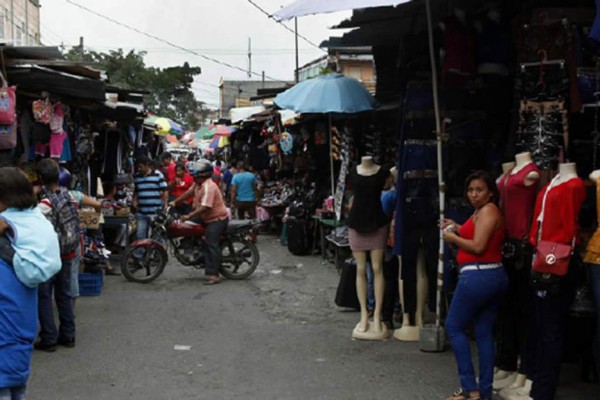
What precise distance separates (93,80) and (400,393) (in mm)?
5165

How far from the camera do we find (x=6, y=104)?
7.49 metres

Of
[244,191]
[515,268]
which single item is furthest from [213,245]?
[515,268]

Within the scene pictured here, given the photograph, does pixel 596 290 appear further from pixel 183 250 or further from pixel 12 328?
pixel 183 250

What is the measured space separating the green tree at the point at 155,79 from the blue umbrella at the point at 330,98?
33470 millimetres

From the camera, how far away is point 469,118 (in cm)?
743

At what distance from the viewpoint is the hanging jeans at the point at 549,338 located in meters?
5.24

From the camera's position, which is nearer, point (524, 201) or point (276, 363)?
point (524, 201)

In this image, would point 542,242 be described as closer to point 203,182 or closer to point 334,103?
point 334,103

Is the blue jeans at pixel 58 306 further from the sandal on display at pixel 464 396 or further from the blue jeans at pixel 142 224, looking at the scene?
the blue jeans at pixel 142 224

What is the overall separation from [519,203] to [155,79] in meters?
46.2

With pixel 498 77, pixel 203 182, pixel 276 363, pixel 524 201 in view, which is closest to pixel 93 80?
pixel 203 182

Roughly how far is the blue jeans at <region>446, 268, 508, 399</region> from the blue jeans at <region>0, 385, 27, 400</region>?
3.01 m

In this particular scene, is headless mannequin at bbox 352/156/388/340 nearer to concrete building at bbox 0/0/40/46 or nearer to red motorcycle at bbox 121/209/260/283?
red motorcycle at bbox 121/209/260/283

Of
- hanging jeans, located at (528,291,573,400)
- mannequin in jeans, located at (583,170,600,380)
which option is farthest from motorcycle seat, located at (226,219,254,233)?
mannequin in jeans, located at (583,170,600,380)
